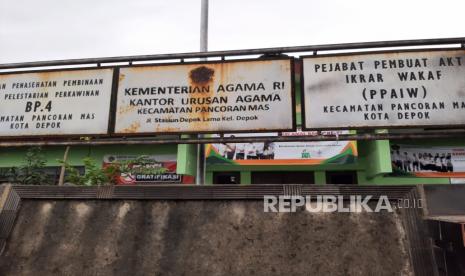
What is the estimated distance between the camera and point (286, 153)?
11.5 metres

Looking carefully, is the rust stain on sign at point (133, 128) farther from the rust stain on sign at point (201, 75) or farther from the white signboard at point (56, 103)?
the rust stain on sign at point (201, 75)

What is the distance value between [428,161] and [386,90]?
1005 centimetres

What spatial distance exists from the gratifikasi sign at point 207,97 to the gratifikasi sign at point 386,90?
32 cm

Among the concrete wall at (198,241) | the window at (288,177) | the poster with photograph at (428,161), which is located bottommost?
the concrete wall at (198,241)

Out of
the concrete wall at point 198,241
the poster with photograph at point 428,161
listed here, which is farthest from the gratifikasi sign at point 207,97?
the poster with photograph at point 428,161

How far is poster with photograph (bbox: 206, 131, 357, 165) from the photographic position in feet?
36.8

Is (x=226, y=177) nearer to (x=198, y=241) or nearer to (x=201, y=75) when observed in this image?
(x=201, y=75)

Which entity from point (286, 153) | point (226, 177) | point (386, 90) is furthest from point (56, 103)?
point (226, 177)

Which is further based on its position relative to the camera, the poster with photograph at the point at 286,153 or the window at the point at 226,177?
the window at the point at 226,177

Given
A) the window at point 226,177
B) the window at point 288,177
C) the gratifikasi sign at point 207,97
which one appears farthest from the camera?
the window at point 226,177

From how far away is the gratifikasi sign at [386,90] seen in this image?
3172 millimetres

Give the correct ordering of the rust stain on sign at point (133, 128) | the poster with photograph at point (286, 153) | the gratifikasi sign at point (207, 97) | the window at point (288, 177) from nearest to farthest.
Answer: the gratifikasi sign at point (207, 97)
the rust stain on sign at point (133, 128)
the poster with photograph at point (286, 153)
the window at point (288, 177)

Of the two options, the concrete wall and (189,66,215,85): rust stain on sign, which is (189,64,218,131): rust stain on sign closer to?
(189,66,215,85): rust stain on sign

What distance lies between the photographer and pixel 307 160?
37.2 feet
